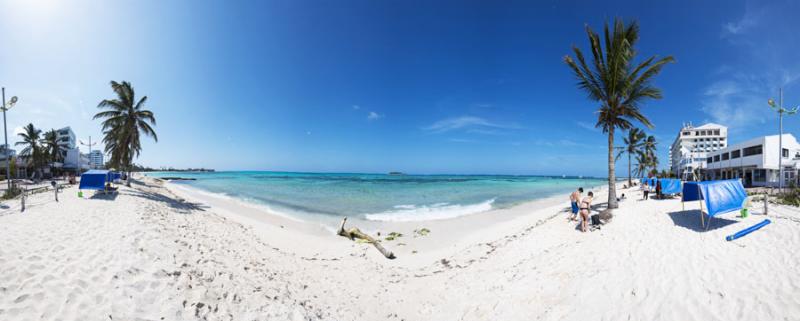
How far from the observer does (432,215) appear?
648 inches

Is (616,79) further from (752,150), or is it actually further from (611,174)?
(752,150)

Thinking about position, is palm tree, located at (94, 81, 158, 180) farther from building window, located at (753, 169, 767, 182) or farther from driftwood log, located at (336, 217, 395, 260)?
building window, located at (753, 169, 767, 182)

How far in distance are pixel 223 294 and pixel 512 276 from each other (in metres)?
5.82

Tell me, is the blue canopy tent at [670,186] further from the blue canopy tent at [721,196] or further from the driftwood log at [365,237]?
the driftwood log at [365,237]

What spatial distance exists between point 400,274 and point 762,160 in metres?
39.5

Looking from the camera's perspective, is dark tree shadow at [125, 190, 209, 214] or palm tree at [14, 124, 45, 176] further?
palm tree at [14, 124, 45, 176]

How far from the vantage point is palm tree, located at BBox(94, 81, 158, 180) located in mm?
21969

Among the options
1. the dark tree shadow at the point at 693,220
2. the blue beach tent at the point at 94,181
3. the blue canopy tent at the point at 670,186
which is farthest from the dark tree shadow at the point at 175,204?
the blue canopy tent at the point at 670,186

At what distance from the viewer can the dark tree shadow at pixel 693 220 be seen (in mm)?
7152

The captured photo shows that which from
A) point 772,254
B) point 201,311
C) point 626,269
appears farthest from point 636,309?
point 201,311

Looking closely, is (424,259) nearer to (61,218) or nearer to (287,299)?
(287,299)

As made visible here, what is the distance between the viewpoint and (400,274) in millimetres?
7469

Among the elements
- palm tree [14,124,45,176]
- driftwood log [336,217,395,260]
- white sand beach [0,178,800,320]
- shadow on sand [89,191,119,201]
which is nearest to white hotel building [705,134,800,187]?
white sand beach [0,178,800,320]

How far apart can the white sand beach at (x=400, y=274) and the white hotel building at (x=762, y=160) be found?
28.8 m
